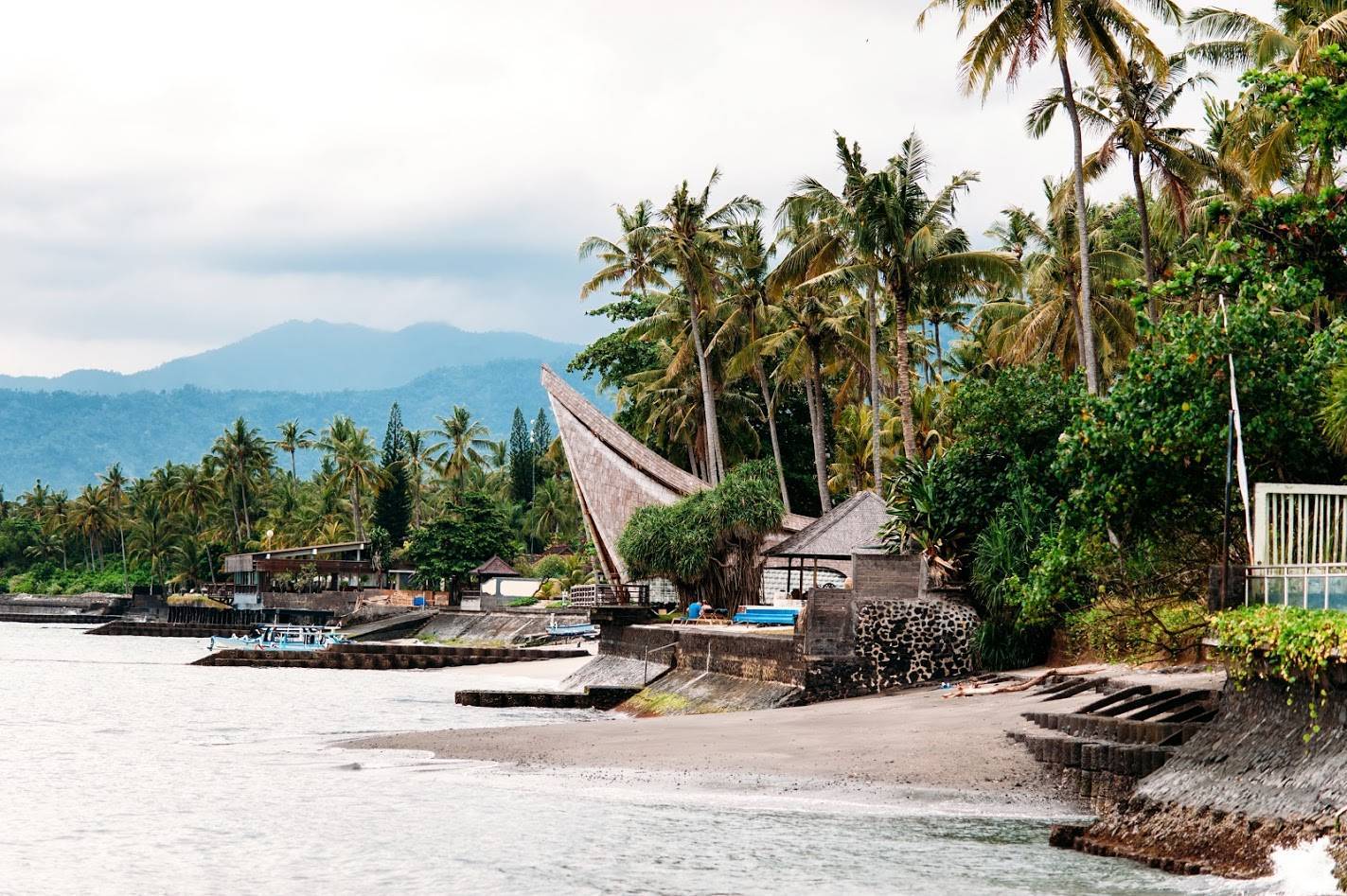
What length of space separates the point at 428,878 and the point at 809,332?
3650 centimetres

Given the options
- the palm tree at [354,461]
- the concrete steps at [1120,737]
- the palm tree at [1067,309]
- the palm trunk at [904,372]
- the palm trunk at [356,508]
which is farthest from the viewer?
the palm trunk at [356,508]

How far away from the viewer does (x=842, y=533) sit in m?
37.2

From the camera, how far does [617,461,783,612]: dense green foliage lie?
4316 cm

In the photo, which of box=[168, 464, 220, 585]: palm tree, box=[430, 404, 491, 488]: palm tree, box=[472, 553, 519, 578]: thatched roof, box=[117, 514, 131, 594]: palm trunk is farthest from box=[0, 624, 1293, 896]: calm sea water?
box=[117, 514, 131, 594]: palm trunk

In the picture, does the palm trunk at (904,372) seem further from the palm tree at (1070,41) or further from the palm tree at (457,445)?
the palm tree at (457,445)

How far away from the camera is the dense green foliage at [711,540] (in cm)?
4316

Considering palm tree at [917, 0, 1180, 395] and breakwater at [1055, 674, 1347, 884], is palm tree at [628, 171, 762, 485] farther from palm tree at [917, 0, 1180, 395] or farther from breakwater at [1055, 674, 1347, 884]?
breakwater at [1055, 674, 1347, 884]

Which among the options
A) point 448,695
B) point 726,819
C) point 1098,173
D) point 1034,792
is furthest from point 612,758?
point 1098,173

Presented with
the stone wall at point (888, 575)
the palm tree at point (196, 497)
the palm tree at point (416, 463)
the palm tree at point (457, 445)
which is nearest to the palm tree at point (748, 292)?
the stone wall at point (888, 575)

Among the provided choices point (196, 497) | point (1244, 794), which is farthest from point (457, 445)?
point (1244, 794)

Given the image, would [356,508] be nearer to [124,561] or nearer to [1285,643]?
[124,561]

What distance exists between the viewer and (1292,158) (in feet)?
102

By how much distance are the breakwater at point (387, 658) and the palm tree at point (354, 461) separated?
4496 cm

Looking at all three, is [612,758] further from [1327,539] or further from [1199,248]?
[1199,248]
